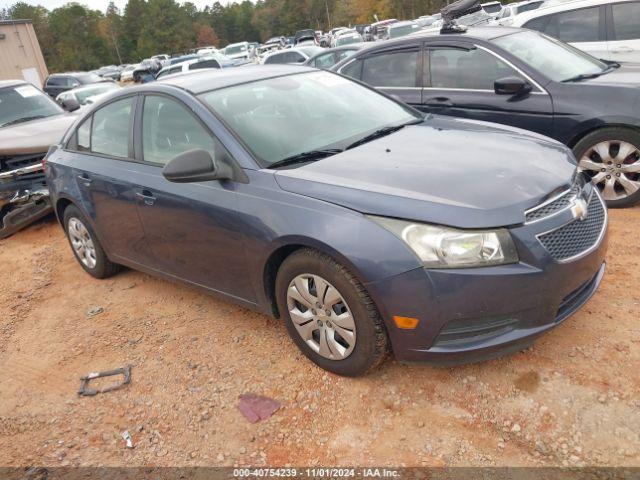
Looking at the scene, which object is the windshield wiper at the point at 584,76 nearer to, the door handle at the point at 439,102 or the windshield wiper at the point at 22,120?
the door handle at the point at 439,102

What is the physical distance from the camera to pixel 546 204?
2.68 m

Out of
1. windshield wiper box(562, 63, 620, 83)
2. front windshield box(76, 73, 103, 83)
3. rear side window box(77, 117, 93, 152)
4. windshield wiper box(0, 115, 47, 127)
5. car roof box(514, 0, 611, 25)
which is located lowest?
windshield wiper box(562, 63, 620, 83)

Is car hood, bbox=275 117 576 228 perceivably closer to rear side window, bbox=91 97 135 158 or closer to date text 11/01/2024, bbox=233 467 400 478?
date text 11/01/2024, bbox=233 467 400 478

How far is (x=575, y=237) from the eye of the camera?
2.72m

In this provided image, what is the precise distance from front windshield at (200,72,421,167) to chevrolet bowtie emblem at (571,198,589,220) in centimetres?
135

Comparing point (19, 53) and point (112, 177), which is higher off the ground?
point (19, 53)

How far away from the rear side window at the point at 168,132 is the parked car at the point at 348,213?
13mm

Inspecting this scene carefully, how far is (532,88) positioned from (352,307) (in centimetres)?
330

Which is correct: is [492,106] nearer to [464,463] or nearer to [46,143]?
[464,463]

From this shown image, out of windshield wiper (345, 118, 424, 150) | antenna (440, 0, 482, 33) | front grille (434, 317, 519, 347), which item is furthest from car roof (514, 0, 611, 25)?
front grille (434, 317, 519, 347)

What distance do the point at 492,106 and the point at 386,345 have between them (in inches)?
127

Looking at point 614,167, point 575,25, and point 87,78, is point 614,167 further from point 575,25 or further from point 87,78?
point 87,78

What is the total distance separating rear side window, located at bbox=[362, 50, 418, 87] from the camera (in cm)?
576

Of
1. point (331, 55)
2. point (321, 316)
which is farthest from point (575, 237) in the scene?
point (331, 55)
